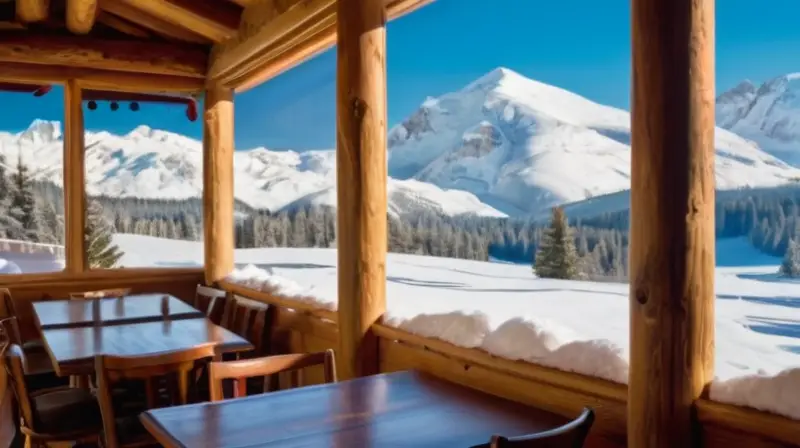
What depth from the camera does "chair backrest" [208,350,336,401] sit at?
2.47 m

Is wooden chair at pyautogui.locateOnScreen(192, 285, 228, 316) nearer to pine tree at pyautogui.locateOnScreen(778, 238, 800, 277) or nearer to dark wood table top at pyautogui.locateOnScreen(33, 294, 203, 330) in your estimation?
dark wood table top at pyautogui.locateOnScreen(33, 294, 203, 330)

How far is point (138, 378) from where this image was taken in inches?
105

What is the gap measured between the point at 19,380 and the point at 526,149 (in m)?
2.24

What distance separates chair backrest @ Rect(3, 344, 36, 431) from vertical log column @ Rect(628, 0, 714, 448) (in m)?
2.29

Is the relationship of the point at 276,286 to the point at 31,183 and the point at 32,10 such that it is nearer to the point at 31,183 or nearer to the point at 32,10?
the point at 31,183

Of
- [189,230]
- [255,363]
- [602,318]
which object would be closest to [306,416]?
[255,363]

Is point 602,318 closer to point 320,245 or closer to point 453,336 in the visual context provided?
point 453,336

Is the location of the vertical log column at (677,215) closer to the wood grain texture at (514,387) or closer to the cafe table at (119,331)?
the wood grain texture at (514,387)

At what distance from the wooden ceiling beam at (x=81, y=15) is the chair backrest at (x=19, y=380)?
2860 mm

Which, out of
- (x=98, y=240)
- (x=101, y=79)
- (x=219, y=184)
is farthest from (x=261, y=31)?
(x=98, y=240)

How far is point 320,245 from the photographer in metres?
5.06

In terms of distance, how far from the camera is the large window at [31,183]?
5762 millimetres

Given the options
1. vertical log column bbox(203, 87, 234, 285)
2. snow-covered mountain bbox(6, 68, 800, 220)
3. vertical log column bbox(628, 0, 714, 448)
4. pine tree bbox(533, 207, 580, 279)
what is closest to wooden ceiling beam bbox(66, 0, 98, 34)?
vertical log column bbox(203, 87, 234, 285)

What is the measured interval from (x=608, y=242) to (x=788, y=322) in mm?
697
